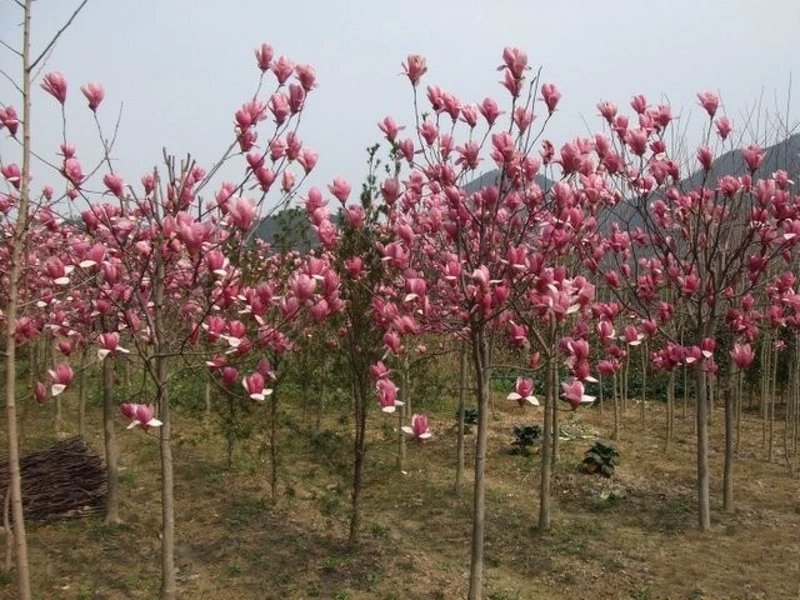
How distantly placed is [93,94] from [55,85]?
9.1 inches

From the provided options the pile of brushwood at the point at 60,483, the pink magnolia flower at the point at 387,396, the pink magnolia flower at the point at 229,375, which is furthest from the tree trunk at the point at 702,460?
the pile of brushwood at the point at 60,483

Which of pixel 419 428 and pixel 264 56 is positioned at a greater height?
pixel 264 56

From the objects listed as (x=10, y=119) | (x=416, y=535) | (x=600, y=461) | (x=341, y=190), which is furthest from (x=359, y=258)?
(x=600, y=461)

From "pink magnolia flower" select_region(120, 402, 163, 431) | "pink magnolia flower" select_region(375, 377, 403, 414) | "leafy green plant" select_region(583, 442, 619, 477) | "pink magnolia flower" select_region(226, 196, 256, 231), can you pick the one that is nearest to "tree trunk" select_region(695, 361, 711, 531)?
"leafy green plant" select_region(583, 442, 619, 477)

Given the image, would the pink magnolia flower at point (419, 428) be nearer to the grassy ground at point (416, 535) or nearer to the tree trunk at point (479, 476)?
the tree trunk at point (479, 476)

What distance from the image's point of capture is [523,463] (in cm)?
896

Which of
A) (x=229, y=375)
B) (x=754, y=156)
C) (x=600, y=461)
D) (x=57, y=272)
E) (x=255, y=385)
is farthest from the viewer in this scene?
(x=600, y=461)

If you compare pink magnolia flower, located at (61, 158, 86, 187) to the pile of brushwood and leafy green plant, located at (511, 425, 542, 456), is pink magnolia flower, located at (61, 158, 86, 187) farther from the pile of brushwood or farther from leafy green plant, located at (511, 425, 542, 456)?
leafy green plant, located at (511, 425, 542, 456)

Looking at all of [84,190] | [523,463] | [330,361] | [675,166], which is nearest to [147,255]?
[84,190]

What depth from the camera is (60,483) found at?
263 inches

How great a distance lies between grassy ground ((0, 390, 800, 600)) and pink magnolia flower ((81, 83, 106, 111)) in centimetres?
368

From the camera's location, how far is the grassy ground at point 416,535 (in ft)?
17.0

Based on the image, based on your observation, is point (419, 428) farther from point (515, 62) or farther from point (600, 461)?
point (600, 461)

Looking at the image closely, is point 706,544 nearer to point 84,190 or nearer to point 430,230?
point 430,230
